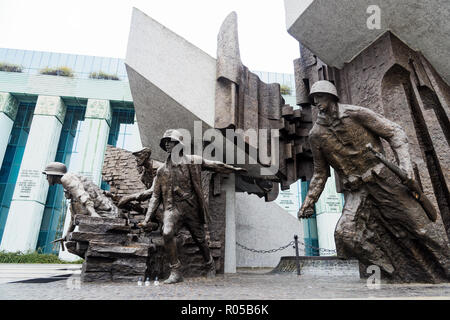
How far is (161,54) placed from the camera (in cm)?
693

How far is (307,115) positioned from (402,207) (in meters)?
4.77

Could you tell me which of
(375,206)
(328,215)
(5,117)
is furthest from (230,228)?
(5,117)

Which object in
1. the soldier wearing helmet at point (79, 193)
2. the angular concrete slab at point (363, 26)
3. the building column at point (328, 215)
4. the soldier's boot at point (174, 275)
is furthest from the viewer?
the building column at point (328, 215)

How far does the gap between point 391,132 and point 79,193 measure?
4.79 metres

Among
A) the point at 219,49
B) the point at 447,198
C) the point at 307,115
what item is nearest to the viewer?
the point at 447,198

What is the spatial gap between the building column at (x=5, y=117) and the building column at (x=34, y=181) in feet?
6.66

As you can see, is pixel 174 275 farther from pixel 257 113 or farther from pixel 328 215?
pixel 328 215

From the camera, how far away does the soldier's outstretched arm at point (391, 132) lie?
3.04 m

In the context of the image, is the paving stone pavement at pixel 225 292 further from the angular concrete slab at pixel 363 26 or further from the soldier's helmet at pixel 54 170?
the angular concrete slab at pixel 363 26

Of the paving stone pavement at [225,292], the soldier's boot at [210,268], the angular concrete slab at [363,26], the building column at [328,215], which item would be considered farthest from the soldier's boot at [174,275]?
the building column at [328,215]

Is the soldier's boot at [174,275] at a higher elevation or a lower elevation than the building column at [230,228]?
lower

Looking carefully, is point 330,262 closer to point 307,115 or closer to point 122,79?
point 307,115

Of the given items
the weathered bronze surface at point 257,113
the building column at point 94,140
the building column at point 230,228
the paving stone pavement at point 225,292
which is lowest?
the paving stone pavement at point 225,292
